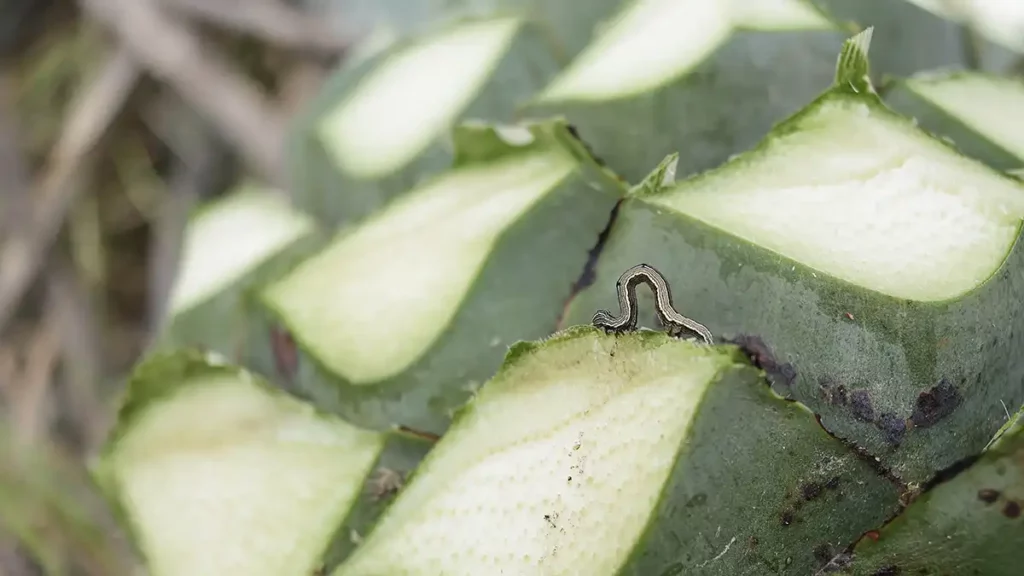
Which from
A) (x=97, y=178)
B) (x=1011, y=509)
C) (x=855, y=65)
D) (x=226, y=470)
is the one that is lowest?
(x=97, y=178)

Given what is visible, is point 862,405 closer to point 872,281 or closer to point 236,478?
point 872,281

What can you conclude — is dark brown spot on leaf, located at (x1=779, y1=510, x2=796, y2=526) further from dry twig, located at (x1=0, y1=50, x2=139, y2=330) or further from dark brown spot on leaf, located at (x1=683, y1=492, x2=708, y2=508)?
dry twig, located at (x1=0, y1=50, x2=139, y2=330)

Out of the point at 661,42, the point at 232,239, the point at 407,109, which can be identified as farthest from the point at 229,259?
the point at 661,42

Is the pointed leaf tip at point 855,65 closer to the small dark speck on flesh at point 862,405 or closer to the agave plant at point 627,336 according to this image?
the agave plant at point 627,336

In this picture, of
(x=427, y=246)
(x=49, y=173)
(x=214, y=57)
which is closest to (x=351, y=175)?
(x=427, y=246)

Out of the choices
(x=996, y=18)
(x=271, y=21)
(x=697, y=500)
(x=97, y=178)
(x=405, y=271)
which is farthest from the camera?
(x=97, y=178)

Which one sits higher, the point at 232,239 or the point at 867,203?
the point at 867,203
